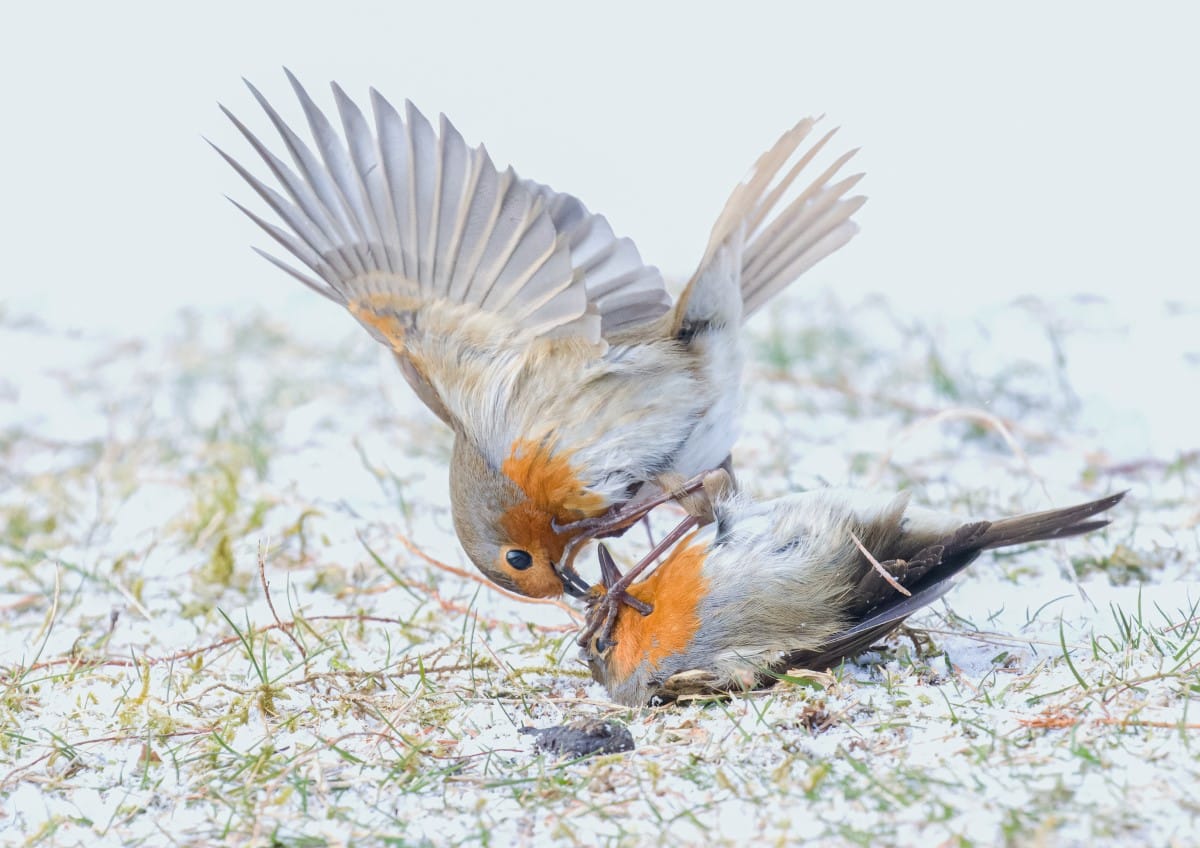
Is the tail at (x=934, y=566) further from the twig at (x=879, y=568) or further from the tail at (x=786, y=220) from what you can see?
the tail at (x=786, y=220)

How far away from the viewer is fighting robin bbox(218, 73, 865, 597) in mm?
3975

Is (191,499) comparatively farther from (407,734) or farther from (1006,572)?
(1006,572)

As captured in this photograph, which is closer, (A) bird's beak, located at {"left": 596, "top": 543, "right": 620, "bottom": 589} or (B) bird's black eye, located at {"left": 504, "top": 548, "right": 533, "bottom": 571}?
(A) bird's beak, located at {"left": 596, "top": 543, "right": 620, "bottom": 589}

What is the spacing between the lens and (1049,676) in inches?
124

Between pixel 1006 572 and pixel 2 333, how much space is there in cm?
689

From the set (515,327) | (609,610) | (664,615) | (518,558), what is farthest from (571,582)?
(515,327)

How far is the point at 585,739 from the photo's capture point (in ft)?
9.70

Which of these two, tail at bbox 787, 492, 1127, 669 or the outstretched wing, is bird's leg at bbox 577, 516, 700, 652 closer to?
tail at bbox 787, 492, 1127, 669

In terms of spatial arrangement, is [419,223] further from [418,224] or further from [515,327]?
[515,327]

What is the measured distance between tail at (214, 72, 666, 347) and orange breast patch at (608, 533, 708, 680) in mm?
805

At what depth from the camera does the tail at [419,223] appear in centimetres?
399

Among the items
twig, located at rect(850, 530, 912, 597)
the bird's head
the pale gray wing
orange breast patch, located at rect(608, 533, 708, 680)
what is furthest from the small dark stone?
the pale gray wing

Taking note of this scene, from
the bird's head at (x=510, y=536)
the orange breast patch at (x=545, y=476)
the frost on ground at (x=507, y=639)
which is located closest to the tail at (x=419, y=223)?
the orange breast patch at (x=545, y=476)

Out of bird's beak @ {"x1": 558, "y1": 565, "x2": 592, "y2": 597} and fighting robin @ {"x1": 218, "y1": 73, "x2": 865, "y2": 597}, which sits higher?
fighting robin @ {"x1": 218, "y1": 73, "x2": 865, "y2": 597}
